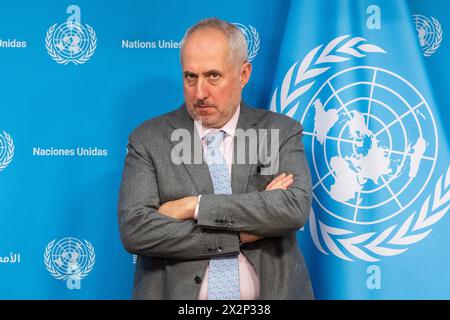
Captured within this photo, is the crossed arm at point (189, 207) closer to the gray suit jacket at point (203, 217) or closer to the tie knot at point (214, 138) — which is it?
the gray suit jacket at point (203, 217)

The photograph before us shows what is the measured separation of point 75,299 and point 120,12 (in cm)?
170

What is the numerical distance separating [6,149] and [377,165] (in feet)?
6.89

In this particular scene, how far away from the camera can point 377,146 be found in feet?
11.6

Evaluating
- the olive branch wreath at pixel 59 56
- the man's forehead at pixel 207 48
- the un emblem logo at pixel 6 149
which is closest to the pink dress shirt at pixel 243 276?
the man's forehead at pixel 207 48

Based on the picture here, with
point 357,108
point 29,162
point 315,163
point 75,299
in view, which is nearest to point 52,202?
point 29,162

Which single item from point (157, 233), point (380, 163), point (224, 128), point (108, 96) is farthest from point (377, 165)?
point (108, 96)

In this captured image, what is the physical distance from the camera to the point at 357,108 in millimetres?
3555

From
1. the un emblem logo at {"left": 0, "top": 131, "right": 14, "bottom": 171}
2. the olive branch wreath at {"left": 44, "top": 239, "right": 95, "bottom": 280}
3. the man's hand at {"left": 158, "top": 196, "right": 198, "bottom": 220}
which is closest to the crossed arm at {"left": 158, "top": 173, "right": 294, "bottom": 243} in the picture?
the man's hand at {"left": 158, "top": 196, "right": 198, "bottom": 220}

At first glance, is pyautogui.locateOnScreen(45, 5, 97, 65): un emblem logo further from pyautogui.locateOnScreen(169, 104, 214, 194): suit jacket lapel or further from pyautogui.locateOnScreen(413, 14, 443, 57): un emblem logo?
pyautogui.locateOnScreen(413, 14, 443, 57): un emblem logo

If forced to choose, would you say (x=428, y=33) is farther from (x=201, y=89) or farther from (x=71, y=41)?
(x=71, y=41)

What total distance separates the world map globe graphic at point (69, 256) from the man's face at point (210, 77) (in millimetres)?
1190

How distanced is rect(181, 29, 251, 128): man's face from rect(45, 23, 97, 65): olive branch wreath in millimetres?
931

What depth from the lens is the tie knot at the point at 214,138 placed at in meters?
3.34

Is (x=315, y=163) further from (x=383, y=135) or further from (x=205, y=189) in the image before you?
(x=205, y=189)
